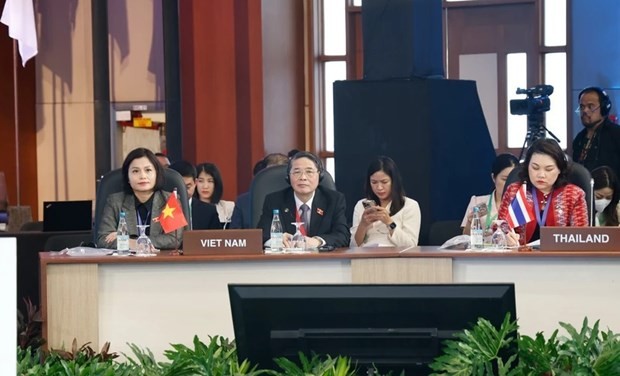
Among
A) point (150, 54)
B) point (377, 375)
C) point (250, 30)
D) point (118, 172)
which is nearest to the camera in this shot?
point (377, 375)

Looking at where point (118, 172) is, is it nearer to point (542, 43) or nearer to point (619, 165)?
point (619, 165)

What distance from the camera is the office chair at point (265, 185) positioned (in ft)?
17.8

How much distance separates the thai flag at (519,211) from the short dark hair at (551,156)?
172 millimetres

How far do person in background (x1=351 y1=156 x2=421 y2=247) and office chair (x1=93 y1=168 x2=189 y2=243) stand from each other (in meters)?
0.88

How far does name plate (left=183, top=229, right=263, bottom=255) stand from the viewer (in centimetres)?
411

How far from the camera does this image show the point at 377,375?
2568 millimetres

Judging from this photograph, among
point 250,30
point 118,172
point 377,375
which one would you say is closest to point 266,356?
point 377,375

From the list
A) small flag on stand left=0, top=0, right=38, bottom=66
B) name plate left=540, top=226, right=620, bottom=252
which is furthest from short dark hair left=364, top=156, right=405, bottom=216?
small flag on stand left=0, top=0, right=38, bottom=66

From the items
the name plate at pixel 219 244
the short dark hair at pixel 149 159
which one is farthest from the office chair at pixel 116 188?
the name plate at pixel 219 244

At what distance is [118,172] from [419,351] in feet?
9.76

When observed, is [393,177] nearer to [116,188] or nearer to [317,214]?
[317,214]

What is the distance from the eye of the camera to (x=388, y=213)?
5.73 metres

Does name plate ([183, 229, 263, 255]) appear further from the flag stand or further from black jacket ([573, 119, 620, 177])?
black jacket ([573, 119, 620, 177])

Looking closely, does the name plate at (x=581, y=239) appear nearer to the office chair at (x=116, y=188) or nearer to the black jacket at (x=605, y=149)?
the office chair at (x=116, y=188)
